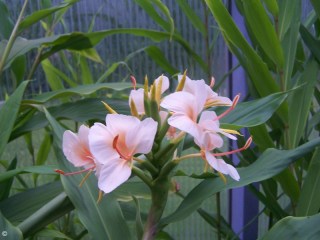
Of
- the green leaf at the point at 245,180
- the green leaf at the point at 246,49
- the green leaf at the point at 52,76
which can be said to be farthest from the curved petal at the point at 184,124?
the green leaf at the point at 52,76

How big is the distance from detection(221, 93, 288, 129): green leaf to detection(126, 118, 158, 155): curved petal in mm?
172

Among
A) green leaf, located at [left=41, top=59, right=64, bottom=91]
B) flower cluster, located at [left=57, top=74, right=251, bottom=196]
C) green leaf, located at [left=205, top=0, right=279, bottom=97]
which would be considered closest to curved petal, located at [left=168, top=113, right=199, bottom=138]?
flower cluster, located at [left=57, top=74, right=251, bottom=196]

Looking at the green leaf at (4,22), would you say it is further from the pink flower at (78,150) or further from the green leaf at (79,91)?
the pink flower at (78,150)

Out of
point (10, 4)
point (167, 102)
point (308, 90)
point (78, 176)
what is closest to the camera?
point (167, 102)

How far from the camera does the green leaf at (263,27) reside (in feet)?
1.77

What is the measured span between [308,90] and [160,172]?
0.33 meters

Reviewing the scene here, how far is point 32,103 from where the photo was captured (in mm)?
622

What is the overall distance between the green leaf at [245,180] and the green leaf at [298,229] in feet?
0.14

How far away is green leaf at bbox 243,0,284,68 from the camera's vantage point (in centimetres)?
54

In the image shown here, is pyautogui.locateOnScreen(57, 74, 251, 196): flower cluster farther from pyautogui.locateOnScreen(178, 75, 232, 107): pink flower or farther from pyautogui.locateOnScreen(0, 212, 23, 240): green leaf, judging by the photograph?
pyautogui.locateOnScreen(0, 212, 23, 240): green leaf

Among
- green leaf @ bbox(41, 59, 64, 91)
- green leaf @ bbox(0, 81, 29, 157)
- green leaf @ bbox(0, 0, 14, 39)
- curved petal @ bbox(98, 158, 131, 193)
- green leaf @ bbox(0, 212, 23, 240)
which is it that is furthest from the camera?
green leaf @ bbox(41, 59, 64, 91)

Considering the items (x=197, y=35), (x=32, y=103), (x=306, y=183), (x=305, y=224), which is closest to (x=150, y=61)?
(x=197, y=35)

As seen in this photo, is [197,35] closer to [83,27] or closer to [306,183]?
[83,27]

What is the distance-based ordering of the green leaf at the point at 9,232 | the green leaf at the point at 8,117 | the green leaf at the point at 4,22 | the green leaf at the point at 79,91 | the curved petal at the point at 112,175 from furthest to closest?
the green leaf at the point at 4,22, the green leaf at the point at 79,91, the green leaf at the point at 8,117, the green leaf at the point at 9,232, the curved petal at the point at 112,175
